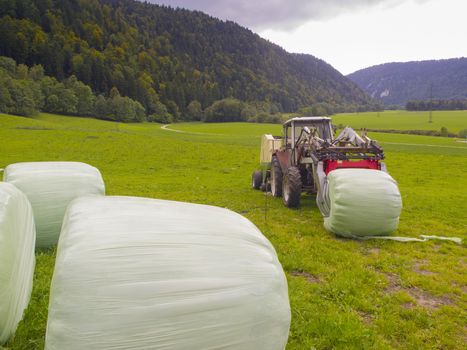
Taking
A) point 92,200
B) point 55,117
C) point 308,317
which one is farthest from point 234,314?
point 55,117

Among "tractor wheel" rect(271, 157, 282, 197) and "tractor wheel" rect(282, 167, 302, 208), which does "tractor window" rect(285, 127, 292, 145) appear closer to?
"tractor wheel" rect(271, 157, 282, 197)

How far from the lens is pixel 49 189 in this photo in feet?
20.7

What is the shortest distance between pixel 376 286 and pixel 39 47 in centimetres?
11577

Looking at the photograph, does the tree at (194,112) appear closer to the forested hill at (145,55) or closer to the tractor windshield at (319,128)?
the forested hill at (145,55)

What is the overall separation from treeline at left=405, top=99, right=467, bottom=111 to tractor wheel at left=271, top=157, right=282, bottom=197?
127767 mm

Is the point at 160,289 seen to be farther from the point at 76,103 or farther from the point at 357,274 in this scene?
the point at 76,103

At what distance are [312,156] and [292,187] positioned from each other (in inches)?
47.4

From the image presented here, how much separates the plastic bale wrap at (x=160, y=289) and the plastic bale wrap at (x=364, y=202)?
5.22 metres

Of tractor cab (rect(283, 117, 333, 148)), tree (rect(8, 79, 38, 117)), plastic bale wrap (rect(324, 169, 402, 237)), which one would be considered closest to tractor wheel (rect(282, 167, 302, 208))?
tractor cab (rect(283, 117, 333, 148))

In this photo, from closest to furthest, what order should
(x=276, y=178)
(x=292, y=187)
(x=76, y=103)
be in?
(x=292, y=187)
(x=276, y=178)
(x=76, y=103)

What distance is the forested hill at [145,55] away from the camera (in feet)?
338

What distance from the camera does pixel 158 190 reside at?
15758mm

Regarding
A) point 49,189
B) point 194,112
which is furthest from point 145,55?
point 49,189

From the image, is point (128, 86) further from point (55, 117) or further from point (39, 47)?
point (55, 117)
